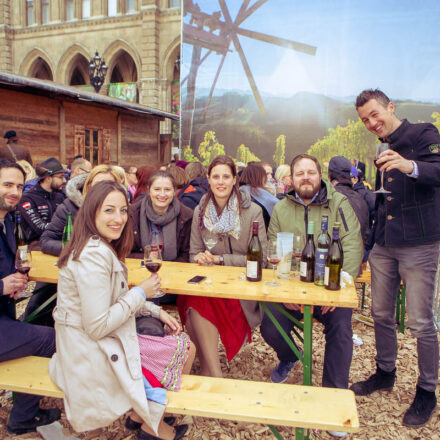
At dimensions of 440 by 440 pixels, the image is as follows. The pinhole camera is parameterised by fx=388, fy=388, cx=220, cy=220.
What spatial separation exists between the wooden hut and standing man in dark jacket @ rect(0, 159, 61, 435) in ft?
25.0

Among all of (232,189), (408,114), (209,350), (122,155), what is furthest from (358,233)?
(408,114)

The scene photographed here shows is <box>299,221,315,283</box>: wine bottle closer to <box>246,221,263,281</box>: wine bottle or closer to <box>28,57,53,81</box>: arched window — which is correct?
<box>246,221,263,281</box>: wine bottle

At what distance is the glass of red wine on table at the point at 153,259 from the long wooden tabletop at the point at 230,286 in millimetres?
157

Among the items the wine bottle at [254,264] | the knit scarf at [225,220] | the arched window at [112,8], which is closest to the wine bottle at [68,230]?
the knit scarf at [225,220]

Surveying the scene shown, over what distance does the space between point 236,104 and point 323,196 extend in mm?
15612

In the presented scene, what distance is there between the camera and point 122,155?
14.3 metres

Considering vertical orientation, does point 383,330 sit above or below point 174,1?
below

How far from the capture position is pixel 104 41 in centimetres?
2470

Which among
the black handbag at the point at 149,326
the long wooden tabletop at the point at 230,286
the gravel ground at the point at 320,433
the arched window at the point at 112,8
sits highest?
the arched window at the point at 112,8

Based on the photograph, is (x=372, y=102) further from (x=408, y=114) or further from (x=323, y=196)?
(x=408, y=114)

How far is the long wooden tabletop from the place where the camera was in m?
2.42

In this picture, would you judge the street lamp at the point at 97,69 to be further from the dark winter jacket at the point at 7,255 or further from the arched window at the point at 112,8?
the dark winter jacket at the point at 7,255

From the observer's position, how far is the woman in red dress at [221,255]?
3.05m

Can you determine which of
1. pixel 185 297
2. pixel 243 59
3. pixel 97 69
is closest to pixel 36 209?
pixel 185 297
